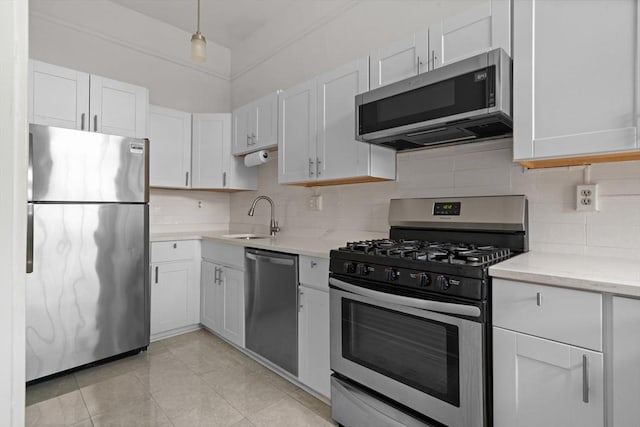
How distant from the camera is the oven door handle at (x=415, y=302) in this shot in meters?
1.30

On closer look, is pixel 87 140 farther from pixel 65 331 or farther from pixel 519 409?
pixel 519 409

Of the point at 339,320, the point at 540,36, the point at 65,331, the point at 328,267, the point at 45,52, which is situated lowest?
the point at 65,331

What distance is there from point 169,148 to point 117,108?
1.96ft

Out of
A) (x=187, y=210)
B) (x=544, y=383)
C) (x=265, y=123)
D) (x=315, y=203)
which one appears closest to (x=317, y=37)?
(x=265, y=123)

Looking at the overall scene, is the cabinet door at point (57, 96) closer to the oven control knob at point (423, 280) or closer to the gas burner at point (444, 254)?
the gas burner at point (444, 254)

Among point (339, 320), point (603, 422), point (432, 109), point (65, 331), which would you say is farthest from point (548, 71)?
point (65, 331)

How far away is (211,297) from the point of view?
3.02 metres

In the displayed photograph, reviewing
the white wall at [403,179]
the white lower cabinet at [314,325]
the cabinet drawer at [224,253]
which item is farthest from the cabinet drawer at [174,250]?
the white lower cabinet at [314,325]

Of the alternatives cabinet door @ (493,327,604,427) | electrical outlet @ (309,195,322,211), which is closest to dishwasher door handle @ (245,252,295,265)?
electrical outlet @ (309,195,322,211)

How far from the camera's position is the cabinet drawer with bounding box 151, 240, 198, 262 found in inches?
114

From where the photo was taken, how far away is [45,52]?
9.35ft

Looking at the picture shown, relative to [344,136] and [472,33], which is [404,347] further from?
[472,33]

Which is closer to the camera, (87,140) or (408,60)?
(408,60)

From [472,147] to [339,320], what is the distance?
1.25m
